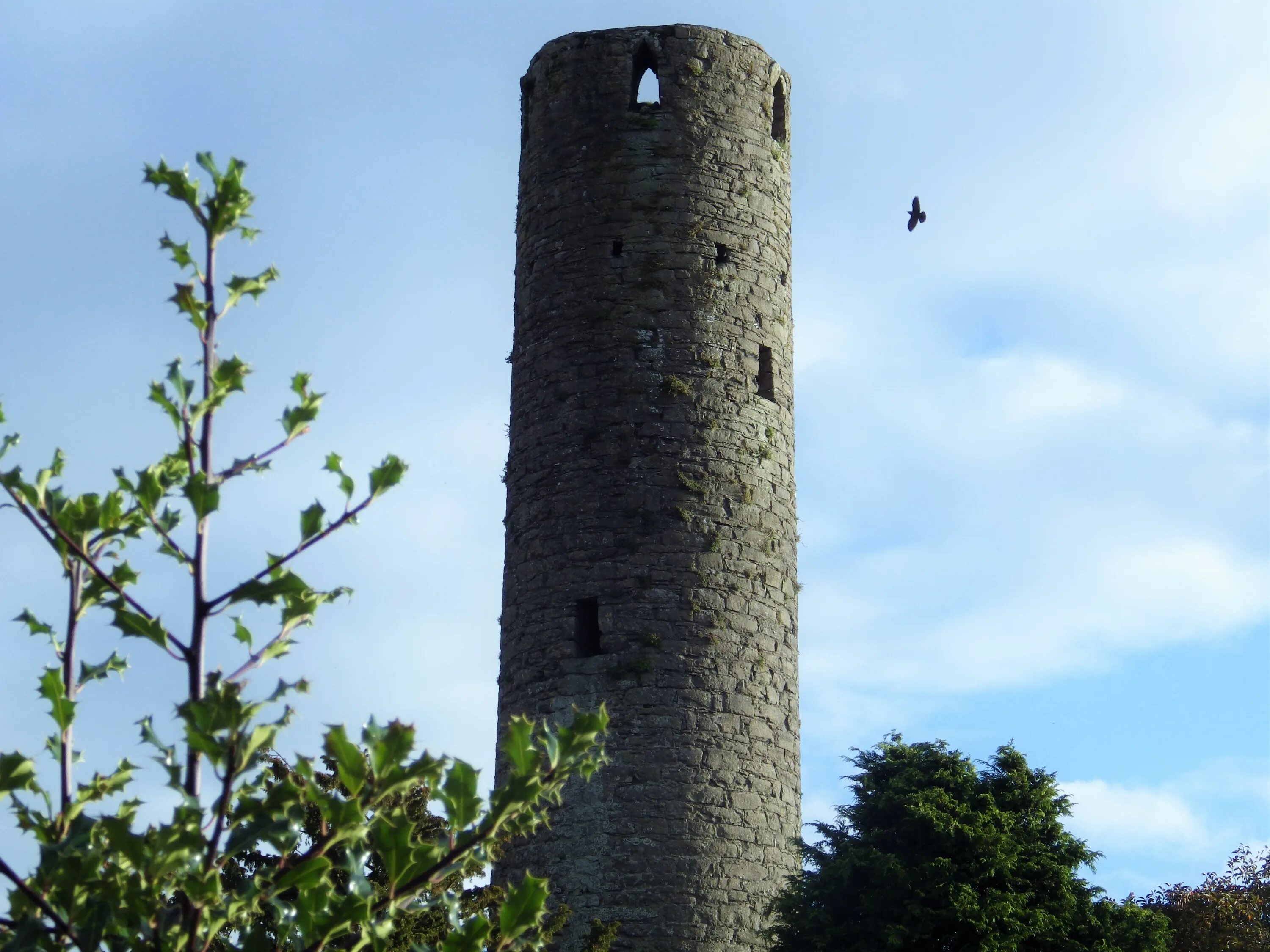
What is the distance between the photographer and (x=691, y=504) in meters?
16.6

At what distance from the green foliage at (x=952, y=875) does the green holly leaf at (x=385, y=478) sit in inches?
370

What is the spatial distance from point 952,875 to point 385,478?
9768 mm

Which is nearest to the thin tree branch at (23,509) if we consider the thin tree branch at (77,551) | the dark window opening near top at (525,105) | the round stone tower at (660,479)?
the thin tree branch at (77,551)

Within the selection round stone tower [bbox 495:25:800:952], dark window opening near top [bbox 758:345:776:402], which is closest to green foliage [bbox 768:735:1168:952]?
round stone tower [bbox 495:25:800:952]

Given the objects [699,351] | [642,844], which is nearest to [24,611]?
[642,844]

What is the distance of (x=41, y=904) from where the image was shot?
5.20 metres

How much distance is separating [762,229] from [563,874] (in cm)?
683

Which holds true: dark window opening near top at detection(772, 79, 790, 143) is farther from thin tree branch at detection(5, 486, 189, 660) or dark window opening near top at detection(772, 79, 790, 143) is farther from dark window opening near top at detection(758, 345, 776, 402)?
thin tree branch at detection(5, 486, 189, 660)

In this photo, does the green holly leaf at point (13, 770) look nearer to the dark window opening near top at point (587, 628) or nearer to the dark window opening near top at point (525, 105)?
A: the dark window opening near top at point (587, 628)

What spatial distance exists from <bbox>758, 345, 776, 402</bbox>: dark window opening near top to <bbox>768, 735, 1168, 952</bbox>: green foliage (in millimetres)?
3980

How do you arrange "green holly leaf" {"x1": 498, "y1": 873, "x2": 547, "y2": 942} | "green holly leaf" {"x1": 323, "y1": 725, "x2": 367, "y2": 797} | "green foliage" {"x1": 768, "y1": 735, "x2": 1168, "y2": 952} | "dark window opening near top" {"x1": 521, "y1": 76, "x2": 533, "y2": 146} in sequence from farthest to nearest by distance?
"dark window opening near top" {"x1": 521, "y1": 76, "x2": 533, "y2": 146} → "green foliage" {"x1": 768, "y1": 735, "x2": 1168, "y2": 952} → "green holly leaf" {"x1": 498, "y1": 873, "x2": 547, "y2": 942} → "green holly leaf" {"x1": 323, "y1": 725, "x2": 367, "y2": 797}

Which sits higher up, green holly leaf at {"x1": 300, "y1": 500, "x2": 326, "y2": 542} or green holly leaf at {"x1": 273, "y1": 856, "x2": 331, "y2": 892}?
green holly leaf at {"x1": 300, "y1": 500, "x2": 326, "y2": 542}

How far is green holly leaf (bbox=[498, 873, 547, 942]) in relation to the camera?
18.2 feet

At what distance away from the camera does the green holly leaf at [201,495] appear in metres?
5.55
